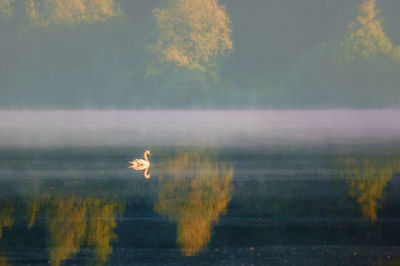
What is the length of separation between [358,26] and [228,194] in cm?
7109

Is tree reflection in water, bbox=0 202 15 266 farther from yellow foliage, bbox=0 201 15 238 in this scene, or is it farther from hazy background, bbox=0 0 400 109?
hazy background, bbox=0 0 400 109

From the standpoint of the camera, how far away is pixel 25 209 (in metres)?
14.7

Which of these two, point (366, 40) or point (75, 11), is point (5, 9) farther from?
point (366, 40)

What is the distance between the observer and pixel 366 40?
272ft

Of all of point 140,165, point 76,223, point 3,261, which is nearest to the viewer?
point 3,261

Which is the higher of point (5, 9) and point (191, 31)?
point (5, 9)

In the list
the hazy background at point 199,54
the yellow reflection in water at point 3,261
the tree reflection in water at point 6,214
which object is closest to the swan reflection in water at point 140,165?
the tree reflection in water at point 6,214

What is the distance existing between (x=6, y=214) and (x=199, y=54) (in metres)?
70.6

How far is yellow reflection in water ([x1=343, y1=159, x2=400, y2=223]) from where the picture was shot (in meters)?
15.2

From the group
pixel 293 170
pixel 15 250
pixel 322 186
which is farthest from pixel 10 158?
pixel 15 250

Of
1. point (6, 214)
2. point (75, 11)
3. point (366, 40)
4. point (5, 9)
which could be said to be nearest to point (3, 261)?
point (6, 214)

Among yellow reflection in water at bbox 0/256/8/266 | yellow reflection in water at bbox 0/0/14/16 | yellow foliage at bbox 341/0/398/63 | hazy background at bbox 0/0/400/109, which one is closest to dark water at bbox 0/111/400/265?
yellow reflection in water at bbox 0/256/8/266

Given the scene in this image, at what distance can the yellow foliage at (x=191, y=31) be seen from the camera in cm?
8256

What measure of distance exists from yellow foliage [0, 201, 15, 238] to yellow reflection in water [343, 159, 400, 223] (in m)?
6.84
